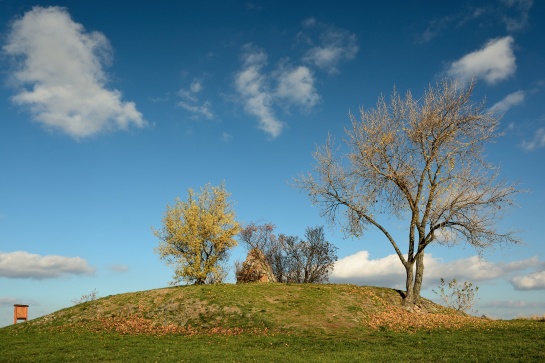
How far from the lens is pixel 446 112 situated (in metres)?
38.7

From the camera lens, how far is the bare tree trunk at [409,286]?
3759 cm

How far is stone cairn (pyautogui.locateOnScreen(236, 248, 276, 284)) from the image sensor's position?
63.8 metres

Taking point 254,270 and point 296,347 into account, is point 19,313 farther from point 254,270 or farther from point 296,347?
point 254,270

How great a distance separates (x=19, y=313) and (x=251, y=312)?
22.7 meters

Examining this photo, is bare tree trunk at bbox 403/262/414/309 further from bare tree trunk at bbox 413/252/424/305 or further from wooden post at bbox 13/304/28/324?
wooden post at bbox 13/304/28/324

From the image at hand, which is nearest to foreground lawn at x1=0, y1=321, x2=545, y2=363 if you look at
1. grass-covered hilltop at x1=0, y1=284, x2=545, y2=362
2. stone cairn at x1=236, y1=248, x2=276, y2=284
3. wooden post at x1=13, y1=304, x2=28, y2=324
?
grass-covered hilltop at x1=0, y1=284, x2=545, y2=362

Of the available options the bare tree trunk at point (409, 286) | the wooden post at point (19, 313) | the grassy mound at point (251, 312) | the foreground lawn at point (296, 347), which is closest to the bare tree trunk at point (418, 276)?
the bare tree trunk at point (409, 286)

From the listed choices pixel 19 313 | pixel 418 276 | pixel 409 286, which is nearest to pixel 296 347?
pixel 409 286

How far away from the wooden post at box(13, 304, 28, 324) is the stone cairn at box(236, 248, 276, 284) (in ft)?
103

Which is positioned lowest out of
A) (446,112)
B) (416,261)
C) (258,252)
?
(416,261)

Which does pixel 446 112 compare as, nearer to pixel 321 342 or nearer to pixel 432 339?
pixel 432 339

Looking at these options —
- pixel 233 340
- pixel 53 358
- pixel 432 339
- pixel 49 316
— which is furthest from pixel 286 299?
pixel 49 316

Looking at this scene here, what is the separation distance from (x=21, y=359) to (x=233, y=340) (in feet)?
39.8

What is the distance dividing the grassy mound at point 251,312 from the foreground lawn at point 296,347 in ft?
6.81
